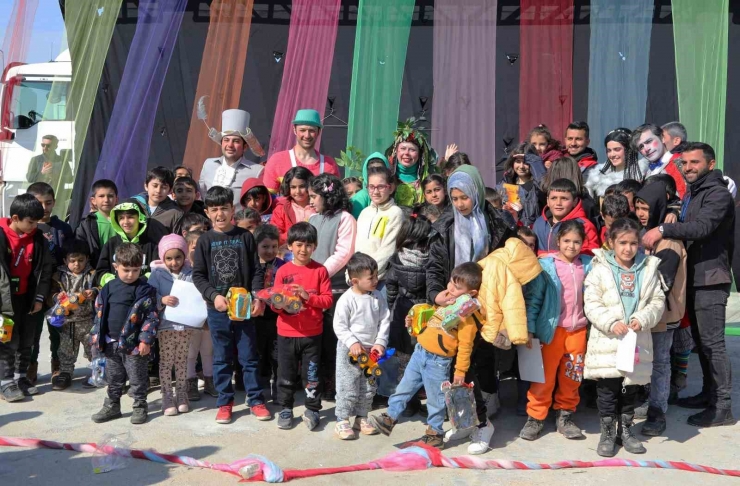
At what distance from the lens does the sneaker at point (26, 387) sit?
5066 millimetres

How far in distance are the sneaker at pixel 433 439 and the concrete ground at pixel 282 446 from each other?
0.06 metres

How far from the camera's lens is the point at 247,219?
504 cm

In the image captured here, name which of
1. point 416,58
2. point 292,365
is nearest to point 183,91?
point 416,58

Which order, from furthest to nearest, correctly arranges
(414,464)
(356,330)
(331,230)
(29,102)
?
(29,102) < (331,230) < (356,330) < (414,464)

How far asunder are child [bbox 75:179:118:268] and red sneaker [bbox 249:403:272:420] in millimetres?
1605

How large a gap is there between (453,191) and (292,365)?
144cm

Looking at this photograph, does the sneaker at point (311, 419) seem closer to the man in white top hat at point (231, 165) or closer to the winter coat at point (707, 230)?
the man in white top hat at point (231, 165)

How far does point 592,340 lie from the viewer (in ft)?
13.8

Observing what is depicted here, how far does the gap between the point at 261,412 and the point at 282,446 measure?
0.50m

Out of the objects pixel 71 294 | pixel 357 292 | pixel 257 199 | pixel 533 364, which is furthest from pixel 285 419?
pixel 71 294

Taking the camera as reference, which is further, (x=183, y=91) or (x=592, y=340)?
(x=183, y=91)

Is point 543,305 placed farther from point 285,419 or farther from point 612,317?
point 285,419

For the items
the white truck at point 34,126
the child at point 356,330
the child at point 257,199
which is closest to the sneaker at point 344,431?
the child at point 356,330

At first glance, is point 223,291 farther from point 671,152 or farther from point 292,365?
point 671,152
